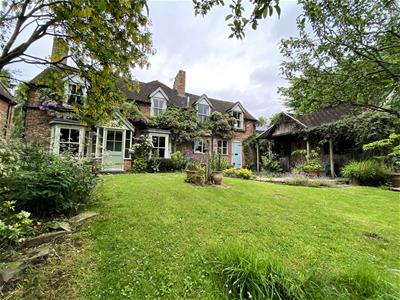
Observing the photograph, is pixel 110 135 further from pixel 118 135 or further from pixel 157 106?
pixel 157 106

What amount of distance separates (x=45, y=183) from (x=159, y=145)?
10871 mm

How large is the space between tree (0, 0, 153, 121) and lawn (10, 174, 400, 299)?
7.48ft

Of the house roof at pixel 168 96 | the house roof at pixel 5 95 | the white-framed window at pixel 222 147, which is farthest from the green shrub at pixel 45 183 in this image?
the white-framed window at pixel 222 147

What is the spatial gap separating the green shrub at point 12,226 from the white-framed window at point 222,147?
49.7 feet

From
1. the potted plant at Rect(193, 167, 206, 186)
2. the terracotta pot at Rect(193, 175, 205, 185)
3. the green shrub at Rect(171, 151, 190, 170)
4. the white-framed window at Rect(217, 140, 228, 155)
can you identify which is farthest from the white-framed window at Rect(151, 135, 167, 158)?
the terracotta pot at Rect(193, 175, 205, 185)

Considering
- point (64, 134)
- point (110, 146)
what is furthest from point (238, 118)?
point (64, 134)

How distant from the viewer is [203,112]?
56.2 feet

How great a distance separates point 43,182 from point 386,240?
6001mm

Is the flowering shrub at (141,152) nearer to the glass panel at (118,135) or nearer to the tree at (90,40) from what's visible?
the glass panel at (118,135)

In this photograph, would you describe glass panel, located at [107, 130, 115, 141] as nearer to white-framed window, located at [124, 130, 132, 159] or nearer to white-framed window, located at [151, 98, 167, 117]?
white-framed window, located at [124, 130, 132, 159]

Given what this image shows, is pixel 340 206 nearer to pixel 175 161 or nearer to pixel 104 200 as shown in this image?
pixel 104 200

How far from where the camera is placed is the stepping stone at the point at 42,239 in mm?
2744

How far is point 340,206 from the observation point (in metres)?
5.65

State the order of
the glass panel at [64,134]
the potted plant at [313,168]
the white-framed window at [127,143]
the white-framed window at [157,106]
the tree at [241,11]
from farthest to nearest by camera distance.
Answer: the white-framed window at [157,106] → the white-framed window at [127,143] → the potted plant at [313,168] → the glass panel at [64,134] → the tree at [241,11]
